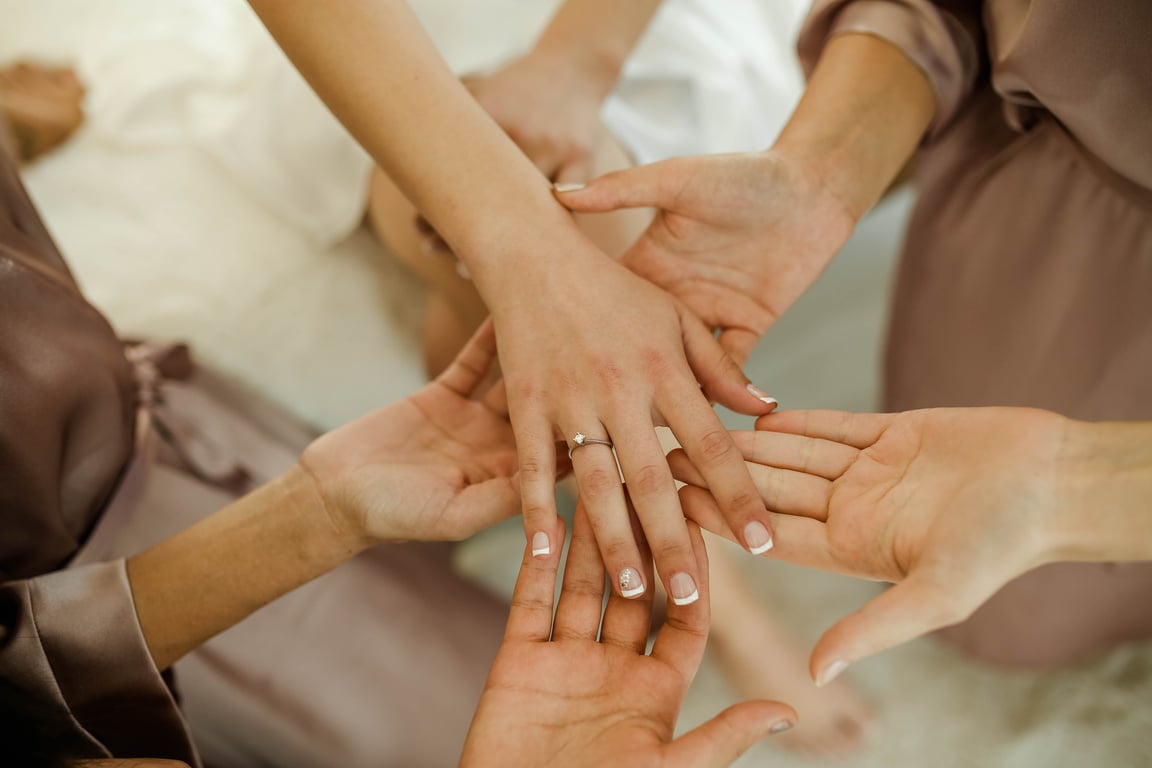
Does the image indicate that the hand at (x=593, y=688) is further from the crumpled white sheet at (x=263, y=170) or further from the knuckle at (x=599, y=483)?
the crumpled white sheet at (x=263, y=170)

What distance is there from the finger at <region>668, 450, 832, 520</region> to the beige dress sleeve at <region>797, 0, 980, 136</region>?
42 cm

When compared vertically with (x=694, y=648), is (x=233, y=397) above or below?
above

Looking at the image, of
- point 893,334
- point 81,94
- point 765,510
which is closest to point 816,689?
point 893,334

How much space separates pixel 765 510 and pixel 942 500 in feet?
0.41

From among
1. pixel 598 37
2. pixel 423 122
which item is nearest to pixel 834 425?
pixel 423 122

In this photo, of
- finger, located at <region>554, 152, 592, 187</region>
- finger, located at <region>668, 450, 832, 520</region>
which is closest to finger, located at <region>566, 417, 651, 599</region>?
finger, located at <region>668, 450, 832, 520</region>

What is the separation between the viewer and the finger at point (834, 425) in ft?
2.17

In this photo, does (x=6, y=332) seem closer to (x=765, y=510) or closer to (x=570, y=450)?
(x=570, y=450)

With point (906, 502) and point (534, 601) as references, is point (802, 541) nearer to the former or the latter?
point (906, 502)

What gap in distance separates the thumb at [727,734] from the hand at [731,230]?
37 cm

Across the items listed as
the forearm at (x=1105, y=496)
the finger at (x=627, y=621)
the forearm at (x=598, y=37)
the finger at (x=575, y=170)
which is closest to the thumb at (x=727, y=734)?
the finger at (x=627, y=621)

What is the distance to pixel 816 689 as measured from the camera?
43.2 inches

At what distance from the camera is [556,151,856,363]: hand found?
0.76 meters

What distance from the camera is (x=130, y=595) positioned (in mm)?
699
